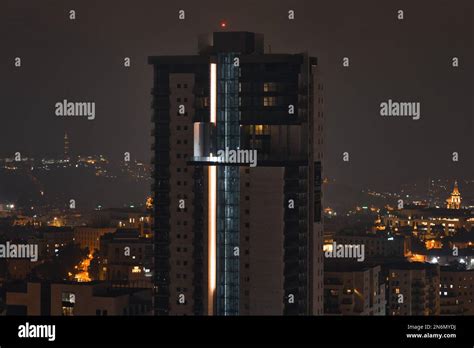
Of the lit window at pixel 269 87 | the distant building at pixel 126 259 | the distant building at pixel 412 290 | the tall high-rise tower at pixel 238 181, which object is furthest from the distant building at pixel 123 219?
the lit window at pixel 269 87

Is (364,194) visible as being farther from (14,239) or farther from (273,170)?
(14,239)

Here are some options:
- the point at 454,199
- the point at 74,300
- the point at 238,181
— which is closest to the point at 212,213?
the point at 238,181

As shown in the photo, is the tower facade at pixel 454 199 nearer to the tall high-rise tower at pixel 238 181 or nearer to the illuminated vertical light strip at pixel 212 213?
the tall high-rise tower at pixel 238 181

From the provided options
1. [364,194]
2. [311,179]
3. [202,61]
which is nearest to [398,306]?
[364,194]

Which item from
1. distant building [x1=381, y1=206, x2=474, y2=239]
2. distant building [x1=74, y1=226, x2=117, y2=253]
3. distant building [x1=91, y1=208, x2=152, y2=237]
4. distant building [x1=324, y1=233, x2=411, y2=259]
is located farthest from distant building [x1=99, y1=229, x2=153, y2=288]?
distant building [x1=381, y1=206, x2=474, y2=239]

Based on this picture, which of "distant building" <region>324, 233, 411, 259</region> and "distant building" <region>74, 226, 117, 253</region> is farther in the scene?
"distant building" <region>74, 226, 117, 253</region>

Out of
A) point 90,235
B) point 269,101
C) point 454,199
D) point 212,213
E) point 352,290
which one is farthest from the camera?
point 454,199

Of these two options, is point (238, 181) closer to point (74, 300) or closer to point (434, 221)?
point (74, 300)

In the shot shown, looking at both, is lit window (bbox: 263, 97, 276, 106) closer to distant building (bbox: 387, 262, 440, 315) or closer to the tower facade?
distant building (bbox: 387, 262, 440, 315)
